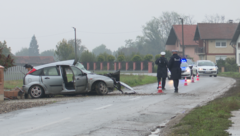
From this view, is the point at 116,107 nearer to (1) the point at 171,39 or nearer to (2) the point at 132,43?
(1) the point at 171,39

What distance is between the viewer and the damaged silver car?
49.5 ft

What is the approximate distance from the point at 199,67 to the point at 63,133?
2789cm

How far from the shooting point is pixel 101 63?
72.5 meters

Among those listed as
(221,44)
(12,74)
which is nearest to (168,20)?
(221,44)

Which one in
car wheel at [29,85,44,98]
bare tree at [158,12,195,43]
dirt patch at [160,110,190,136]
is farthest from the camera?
bare tree at [158,12,195,43]

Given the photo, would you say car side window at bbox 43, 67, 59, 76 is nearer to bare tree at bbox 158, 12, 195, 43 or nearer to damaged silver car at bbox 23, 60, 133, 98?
damaged silver car at bbox 23, 60, 133, 98

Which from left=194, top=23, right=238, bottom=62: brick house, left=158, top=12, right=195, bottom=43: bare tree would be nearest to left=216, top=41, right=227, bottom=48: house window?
left=194, top=23, right=238, bottom=62: brick house

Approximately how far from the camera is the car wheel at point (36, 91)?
15070 millimetres

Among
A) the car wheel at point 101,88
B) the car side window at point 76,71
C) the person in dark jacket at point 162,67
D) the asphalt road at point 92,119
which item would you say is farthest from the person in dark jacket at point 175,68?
the car side window at point 76,71

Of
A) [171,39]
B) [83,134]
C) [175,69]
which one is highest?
[171,39]

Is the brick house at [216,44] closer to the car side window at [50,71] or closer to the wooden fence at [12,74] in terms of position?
the wooden fence at [12,74]

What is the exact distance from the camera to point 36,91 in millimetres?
15086

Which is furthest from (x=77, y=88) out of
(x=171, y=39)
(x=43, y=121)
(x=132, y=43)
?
(x=132, y=43)

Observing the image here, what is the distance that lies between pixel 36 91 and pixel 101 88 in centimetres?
265
